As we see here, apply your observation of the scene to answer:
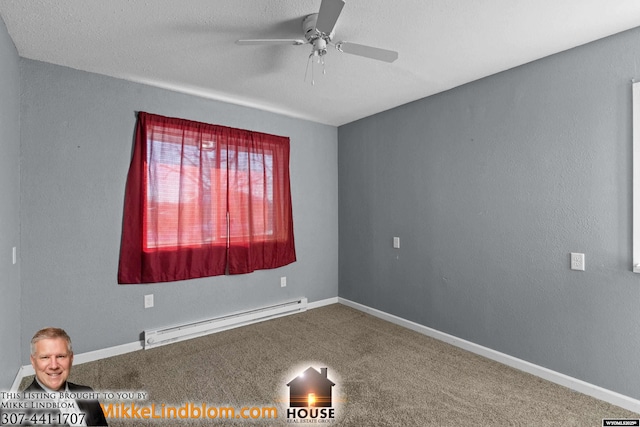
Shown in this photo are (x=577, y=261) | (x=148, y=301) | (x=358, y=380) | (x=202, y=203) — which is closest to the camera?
(x=577, y=261)

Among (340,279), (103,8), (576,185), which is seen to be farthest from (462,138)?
(103,8)

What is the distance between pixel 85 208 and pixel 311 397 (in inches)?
92.7

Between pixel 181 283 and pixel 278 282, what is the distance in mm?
1116

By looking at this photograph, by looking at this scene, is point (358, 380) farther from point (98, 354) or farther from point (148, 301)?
point (98, 354)

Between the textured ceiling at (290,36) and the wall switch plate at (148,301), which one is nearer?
the textured ceiling at (290,36)

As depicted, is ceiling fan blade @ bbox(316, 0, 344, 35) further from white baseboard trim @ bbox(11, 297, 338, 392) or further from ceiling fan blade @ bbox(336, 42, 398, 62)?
white baseboard trim @ bbox(11, 297, 338, 392)

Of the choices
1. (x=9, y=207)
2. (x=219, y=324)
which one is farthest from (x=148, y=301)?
(x=9, y=207)

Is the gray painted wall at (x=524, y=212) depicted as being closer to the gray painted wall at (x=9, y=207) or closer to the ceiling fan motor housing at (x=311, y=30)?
the ceiling fan motor housing at (x=311, y=30)

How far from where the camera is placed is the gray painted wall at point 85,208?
257 cm

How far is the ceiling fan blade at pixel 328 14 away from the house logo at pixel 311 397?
2.29 metres

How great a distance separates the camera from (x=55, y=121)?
2650 mm

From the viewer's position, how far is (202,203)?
10.9ft

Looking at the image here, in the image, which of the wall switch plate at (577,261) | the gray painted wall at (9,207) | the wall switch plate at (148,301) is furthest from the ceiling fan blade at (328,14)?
the wall switch plate at (148,301)

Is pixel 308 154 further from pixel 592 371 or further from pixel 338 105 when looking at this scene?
pixel 592 371
